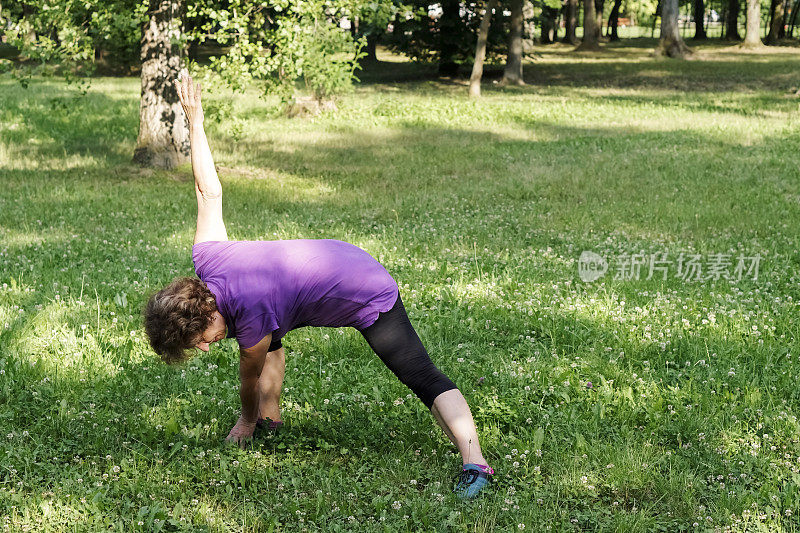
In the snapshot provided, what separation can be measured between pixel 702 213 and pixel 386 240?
4.40m

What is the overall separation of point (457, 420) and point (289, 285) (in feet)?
3.79

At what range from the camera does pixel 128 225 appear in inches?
414

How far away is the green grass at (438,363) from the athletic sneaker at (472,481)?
0.08 m

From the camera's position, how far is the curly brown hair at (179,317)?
12.5 ft

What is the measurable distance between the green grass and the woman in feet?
1.85

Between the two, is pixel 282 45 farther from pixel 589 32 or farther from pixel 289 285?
pixel 589 32

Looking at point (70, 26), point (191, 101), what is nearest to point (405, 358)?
point (191, 101)

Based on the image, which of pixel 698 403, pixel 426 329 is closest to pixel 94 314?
pixel 426 329

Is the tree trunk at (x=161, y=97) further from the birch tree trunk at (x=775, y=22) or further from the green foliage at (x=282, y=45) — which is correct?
the birch tree trunk at (x=775, y=22)

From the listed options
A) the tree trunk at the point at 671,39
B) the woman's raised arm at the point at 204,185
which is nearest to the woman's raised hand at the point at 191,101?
the woman's raised arm at the point at 204,185

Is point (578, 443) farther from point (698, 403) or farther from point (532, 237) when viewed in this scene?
point (532, 237)

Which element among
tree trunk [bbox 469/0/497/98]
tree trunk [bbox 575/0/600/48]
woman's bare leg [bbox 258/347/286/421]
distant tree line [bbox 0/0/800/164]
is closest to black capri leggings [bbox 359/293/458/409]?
woman's bare leg [bbox 258/347/286/421]

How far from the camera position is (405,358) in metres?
4.31

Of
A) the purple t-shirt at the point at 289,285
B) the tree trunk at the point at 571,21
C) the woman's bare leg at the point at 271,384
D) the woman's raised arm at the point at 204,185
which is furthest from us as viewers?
the tree trunk at the point at 571,21
